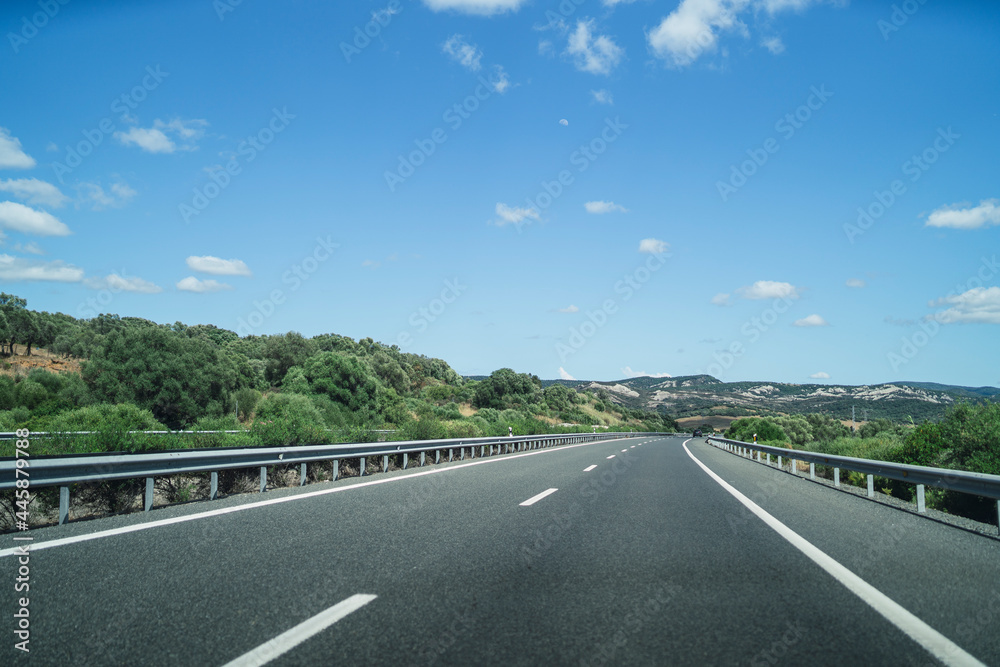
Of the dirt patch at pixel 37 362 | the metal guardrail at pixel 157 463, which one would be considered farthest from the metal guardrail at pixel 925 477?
the dirt patch at pixel 37 362

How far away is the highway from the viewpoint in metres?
3.51

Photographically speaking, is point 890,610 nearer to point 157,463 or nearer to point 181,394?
point 157,463

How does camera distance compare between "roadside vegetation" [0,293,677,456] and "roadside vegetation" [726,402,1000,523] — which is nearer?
"roadside vegetation" [726,402,1000,523]

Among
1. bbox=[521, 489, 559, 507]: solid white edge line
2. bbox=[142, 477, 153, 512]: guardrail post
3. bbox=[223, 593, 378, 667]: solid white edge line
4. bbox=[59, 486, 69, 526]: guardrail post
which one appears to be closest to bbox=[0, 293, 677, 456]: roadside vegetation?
bbox=[142, 477, 153, 512]: guardrail post

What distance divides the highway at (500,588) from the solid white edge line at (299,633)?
0.7 inches

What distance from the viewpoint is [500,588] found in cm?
477

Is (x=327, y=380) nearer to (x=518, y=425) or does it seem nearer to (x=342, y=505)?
(x=518, y=425)

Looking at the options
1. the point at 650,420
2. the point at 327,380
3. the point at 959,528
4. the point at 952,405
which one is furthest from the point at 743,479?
the point at 650,420

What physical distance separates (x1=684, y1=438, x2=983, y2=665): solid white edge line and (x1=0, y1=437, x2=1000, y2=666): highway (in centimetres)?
2

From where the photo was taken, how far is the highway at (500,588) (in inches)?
138

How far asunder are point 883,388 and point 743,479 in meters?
106

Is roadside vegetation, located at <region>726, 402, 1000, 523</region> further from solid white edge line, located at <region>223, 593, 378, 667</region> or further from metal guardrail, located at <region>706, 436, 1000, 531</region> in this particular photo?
solid white edge line, located at <region>223, 593, 378, 667</region>

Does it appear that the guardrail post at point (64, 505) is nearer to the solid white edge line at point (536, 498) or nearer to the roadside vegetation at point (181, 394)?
the roadside vegetation at point (181, 394)

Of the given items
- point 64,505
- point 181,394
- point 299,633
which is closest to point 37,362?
point 181,394
